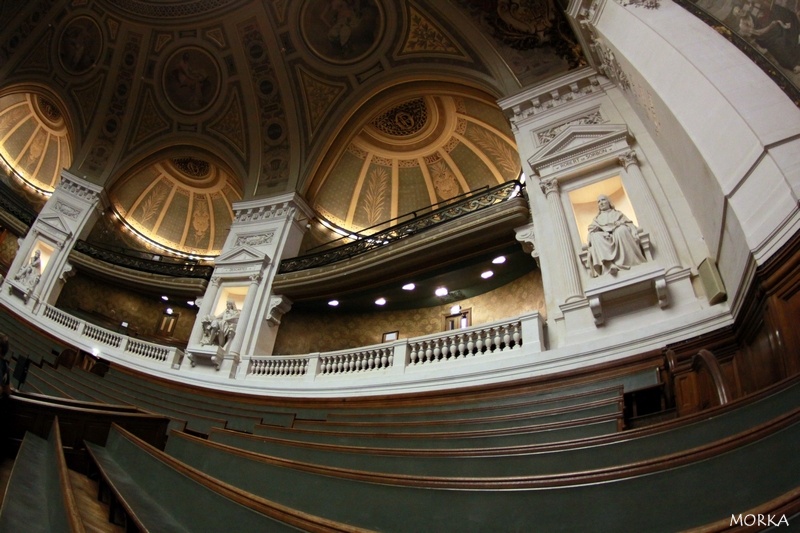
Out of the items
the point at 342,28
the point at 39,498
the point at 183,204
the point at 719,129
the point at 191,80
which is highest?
the point at 342,28

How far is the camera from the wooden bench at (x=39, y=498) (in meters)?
1.72

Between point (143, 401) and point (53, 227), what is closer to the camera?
point (143, 401)

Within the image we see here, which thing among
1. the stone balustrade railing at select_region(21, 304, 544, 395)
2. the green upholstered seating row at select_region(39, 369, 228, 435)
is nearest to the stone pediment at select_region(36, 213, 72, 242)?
the stone balustrade railing at select_region(21, 304, 544, 395)

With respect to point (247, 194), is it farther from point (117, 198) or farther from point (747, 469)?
point (747, 469)

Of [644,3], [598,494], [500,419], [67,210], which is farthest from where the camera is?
[67,210]

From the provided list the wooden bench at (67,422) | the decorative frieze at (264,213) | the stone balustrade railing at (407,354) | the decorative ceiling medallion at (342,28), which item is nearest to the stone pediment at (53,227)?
the decorative frieze at (264,213)

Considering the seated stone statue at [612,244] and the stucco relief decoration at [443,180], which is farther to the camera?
the stucco relief decoration at [443,180]

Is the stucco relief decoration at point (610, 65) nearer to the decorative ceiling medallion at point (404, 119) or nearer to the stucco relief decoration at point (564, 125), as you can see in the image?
the stucco relief decoration at point (564, 125)

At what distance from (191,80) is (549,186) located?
11565 mm

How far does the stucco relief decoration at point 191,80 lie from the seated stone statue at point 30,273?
5.89m

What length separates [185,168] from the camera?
15.7m

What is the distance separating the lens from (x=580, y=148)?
655cm

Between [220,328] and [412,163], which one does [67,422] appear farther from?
[412,163]

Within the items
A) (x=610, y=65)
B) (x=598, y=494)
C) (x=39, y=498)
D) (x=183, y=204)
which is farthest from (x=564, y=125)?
(x=183, y=204)
